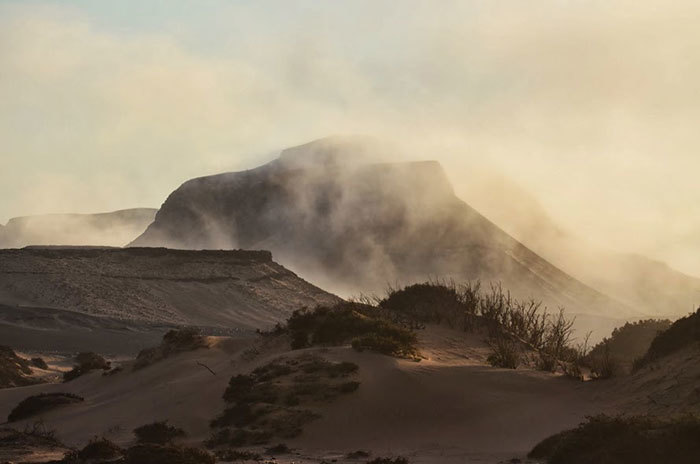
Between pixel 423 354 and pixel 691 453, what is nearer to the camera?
pixel 691 453

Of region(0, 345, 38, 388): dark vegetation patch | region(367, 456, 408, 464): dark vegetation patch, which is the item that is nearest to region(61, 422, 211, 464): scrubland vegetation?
region(367, 456, 408, 464): dark vegetation patch

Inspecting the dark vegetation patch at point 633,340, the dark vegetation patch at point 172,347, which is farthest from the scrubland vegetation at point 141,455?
the dark vegetation patch at point 633,340

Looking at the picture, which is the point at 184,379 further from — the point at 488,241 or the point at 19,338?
the point at 488,241

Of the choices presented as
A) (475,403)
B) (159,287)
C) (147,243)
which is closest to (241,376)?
(475,403)

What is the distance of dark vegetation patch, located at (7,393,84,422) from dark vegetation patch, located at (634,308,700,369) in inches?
537

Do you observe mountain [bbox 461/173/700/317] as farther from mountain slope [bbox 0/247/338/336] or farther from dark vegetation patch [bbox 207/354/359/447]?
dark vegetation patch [bbox 207/354/359/447]

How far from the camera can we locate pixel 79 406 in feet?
72.4

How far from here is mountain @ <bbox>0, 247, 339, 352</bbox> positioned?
4503cm

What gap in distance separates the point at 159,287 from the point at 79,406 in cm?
3669

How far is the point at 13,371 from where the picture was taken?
30.6m

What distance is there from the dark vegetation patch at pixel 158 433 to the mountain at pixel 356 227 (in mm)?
70916

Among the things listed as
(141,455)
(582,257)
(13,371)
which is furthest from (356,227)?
(141,455)

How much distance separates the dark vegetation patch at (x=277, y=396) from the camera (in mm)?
15797

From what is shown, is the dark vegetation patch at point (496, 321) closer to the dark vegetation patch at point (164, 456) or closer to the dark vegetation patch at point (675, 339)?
the dark vegetation patch at point (675, 339)
